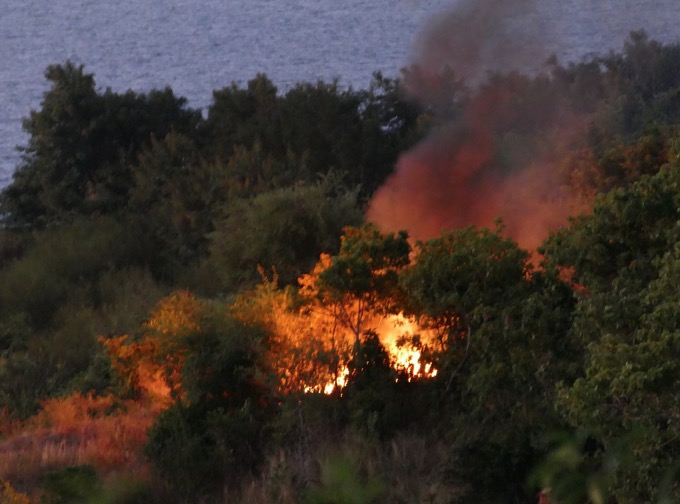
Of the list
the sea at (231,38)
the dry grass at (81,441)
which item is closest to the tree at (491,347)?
the dry grass at (81,441)

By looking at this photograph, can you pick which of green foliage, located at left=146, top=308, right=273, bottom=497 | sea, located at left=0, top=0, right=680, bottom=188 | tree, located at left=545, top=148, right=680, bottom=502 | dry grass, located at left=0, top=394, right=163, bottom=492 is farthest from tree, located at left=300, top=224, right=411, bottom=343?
sea, located at left=0, top=0, right=680, bottom=188

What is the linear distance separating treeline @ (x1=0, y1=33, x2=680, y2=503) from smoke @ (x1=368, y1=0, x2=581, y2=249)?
196mm

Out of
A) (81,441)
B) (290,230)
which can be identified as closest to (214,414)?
(81,441)

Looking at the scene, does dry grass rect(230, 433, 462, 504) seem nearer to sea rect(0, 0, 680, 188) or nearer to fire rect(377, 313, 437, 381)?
fire rect(377, 313, 437, 381)

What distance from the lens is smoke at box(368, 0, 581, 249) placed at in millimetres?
14359

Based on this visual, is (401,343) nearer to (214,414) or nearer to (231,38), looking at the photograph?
(214,414)

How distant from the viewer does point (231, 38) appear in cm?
3453

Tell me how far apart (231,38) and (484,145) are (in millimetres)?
18850

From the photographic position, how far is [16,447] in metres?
10.7

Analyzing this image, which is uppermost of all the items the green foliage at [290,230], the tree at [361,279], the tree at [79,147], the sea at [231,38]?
the sea at [231,38]

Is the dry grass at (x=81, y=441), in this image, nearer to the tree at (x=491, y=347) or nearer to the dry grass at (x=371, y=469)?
the dry grass at (x=371, y=469)

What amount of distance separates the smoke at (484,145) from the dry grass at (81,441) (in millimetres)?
4541

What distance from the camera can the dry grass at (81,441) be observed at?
962 centimetres

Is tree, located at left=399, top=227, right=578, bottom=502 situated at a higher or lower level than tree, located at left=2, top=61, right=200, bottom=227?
lower
